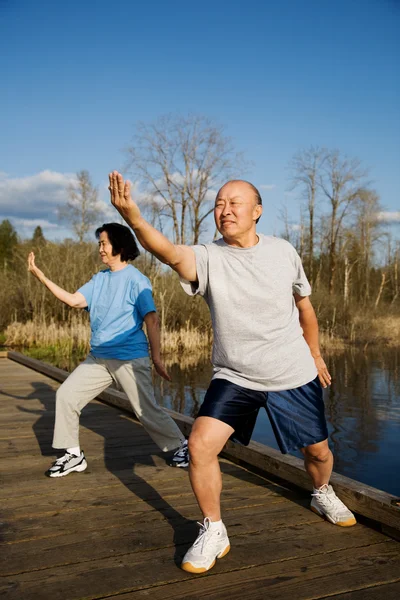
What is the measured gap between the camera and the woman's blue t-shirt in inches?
177

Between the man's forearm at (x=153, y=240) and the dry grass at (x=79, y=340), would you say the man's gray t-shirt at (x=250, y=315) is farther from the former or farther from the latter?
the dry grass at (x=79, y=340)

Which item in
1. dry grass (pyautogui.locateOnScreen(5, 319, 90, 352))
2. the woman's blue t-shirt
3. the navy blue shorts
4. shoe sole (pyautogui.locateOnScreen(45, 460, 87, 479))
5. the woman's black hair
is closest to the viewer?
the navy blue shorts

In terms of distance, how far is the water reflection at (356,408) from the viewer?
909cm

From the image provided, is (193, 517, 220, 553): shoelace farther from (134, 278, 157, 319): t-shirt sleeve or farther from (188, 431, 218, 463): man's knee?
(134, 278, 157, 319): t-shirt sleeve

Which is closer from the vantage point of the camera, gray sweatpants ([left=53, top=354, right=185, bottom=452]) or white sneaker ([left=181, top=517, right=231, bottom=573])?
white sneaker ([left=181, top=517, right=231, bottom=573])

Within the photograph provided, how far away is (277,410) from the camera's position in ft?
10.4

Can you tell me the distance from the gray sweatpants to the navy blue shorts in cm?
→ 146

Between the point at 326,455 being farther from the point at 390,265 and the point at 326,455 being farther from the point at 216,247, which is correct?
the point at 390,265

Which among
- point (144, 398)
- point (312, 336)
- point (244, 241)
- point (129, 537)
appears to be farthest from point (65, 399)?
point (244, 241)

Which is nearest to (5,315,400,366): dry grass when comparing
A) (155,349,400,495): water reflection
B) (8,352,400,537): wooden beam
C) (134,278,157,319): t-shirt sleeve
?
(155,349,400,495): water reflection

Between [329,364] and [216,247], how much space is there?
52.1ft

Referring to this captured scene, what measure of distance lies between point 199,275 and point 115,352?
1.65 meters

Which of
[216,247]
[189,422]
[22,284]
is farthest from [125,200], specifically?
[22,284]

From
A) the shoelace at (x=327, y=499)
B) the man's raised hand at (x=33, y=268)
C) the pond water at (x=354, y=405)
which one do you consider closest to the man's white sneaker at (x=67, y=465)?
the man's raised hand at (x=33, y=268)
